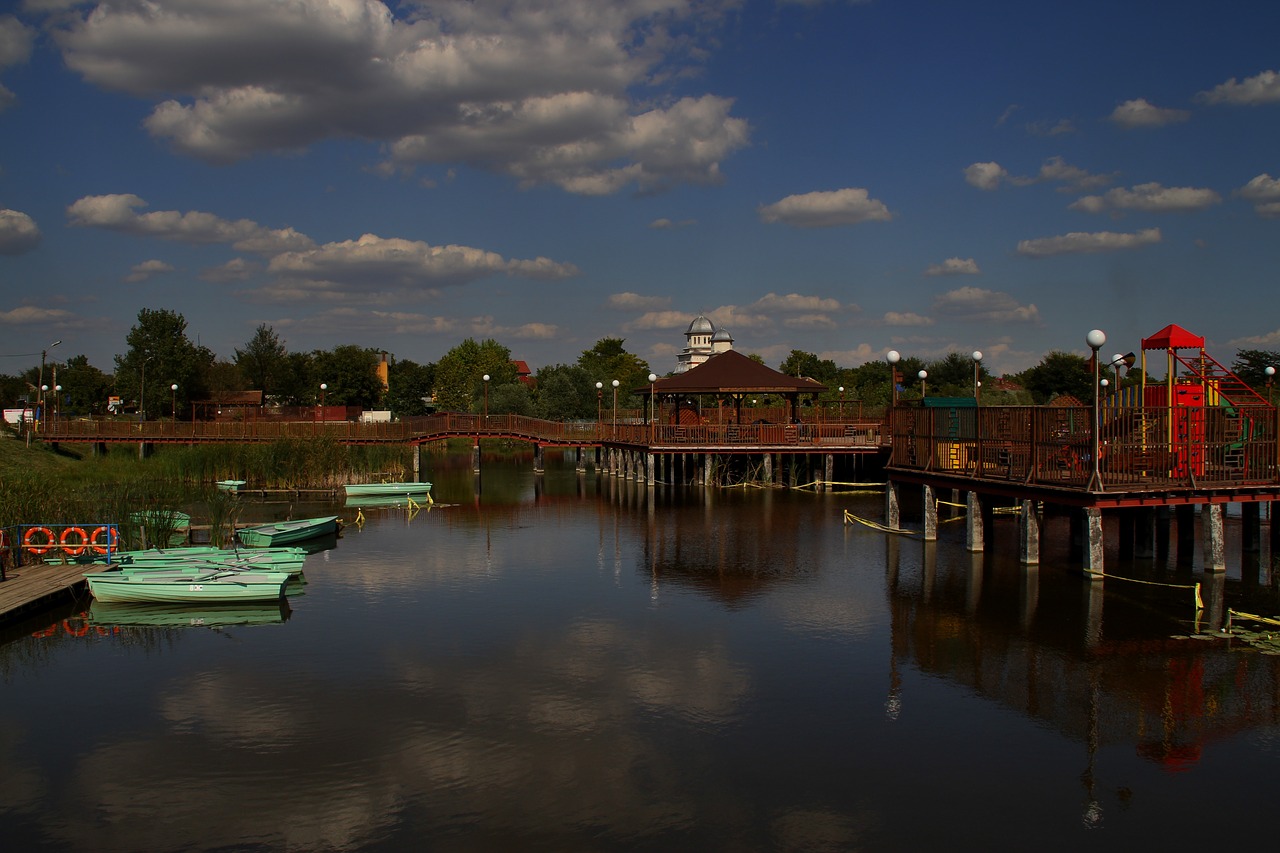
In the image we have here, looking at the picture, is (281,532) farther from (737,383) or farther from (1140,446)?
(737,383)

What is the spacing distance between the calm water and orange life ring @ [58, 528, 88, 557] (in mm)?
3544

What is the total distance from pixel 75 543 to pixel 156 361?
5984 centimetres

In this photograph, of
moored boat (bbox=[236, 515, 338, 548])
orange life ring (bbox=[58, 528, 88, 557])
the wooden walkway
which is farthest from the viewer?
moored boat (bbox=[236, 515, 338, 548])

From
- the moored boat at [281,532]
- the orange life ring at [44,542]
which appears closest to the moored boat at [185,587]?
the orange life ring at [44,542]

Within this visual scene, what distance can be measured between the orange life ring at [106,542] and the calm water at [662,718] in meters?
3.59

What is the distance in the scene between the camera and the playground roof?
2303 cm

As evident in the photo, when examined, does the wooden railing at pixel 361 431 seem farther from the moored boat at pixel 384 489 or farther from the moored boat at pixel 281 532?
the moored boat at pixel 281 532

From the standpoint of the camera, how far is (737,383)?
4491 cm

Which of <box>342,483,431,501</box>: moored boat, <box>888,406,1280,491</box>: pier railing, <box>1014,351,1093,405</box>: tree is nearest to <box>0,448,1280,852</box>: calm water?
<box>888,406,1280,491</box>: pier railing

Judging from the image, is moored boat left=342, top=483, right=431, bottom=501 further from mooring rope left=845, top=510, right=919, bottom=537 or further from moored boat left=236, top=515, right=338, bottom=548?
mooring rope left=845, top=510, right=919, bottom=537

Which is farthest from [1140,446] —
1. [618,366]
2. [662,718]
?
[618,366]

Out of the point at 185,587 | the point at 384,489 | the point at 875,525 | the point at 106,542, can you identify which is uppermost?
the point at 106,542

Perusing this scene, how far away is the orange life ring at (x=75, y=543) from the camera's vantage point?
22.9 meters

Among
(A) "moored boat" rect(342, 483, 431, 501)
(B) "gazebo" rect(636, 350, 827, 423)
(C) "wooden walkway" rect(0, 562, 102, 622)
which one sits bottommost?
(C) "wooden walkway" rect(0, 562, 102, 622)
